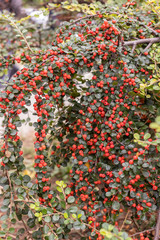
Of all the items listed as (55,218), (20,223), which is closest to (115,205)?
(55,218)

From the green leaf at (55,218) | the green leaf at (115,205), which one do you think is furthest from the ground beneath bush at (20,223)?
the green leaf at (55,218)

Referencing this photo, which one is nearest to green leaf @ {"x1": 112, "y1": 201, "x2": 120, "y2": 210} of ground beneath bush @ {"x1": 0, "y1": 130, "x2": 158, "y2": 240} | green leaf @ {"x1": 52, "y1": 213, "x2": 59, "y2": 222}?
green leaf @ {"x1": 52, "y1": 213, "x2": 59, "y2": 222}

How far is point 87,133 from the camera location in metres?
1.37

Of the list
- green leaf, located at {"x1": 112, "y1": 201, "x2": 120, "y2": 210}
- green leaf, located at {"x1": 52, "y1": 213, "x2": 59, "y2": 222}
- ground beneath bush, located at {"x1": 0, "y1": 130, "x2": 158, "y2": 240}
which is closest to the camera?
green leaf, located at {"x1": 52, "y1": 213, "x2": 59, "y2": 222}

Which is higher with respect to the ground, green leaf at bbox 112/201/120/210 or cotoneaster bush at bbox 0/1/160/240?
cotoneaster bush at bbox 0/1/160/240

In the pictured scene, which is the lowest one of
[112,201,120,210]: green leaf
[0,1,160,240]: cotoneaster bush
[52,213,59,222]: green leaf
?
[112,201,120,210]: green leaf

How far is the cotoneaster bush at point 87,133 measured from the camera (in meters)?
1.20

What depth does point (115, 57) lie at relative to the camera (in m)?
1.39

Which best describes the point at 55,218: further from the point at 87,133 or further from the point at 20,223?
the point at 20,223

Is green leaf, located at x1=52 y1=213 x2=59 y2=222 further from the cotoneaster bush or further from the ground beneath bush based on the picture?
the ground beneath bush

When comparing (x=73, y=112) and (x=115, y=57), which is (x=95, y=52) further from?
(x=73, y=112)

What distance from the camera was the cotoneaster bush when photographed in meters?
1.20

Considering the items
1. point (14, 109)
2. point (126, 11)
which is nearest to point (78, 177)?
point (14, 109)

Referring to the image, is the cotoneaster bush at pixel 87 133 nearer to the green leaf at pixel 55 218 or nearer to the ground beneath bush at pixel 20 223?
the green leaf at pixel 55 218
